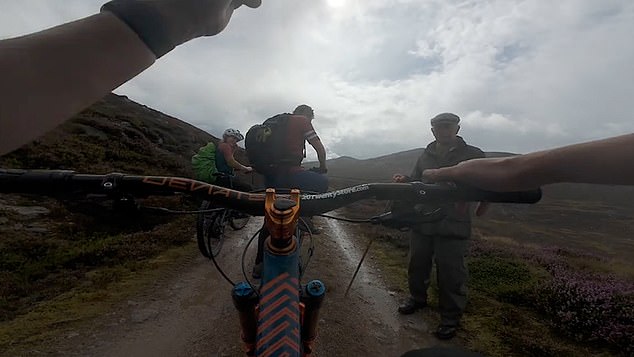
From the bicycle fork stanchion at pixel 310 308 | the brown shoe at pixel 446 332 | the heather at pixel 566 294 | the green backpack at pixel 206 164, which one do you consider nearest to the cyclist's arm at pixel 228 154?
the green backpack at pixel 206 164

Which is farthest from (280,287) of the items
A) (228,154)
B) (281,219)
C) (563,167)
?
(228,154)

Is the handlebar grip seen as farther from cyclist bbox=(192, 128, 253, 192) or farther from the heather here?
cyclist bbox=(192, 128, 253, 192)

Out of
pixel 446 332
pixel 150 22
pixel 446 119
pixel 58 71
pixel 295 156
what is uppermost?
pixel 446 119

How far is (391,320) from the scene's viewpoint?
21.8 feet

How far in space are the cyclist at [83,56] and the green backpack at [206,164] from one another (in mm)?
9019

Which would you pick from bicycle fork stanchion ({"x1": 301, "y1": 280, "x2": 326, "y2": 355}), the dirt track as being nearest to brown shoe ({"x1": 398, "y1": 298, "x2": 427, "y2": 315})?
the dirt track

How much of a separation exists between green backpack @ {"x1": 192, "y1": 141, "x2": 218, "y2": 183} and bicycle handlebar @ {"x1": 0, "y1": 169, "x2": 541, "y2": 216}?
767cm

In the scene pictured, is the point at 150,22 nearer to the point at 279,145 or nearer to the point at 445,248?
the point at 279,145

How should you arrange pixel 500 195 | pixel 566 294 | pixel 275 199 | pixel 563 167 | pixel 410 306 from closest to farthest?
pixel 563 167 → pixel 500 195 → pixel 275 199 → pixel 410 306 → pixel 566 294

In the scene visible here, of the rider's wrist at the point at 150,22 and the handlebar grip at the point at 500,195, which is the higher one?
the rider's wrist at the point at 150,22

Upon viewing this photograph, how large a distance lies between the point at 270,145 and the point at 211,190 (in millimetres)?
3715

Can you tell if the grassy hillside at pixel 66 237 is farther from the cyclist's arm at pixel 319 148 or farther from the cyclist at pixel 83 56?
the cyclist's arm at pixel 319 148

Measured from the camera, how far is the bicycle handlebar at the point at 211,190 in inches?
76.1

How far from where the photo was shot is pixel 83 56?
68 cm
